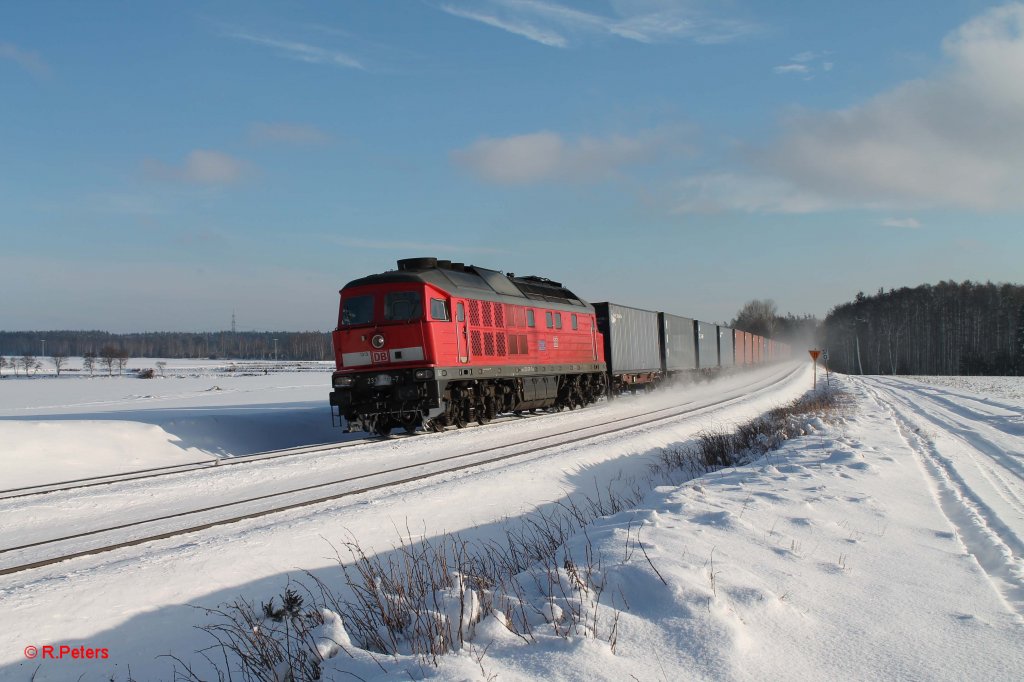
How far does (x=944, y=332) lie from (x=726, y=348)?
68.5 metres

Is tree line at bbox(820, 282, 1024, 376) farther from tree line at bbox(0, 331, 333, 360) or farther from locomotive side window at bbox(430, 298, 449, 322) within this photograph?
tree line at bbox(0, 331, 333, 360)

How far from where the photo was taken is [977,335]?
3526 inches

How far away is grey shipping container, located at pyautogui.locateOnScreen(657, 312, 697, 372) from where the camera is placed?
31.1 m

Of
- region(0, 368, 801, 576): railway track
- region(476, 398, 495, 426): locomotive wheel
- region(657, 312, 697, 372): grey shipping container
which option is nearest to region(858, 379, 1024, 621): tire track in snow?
region(0, 368, 801, 576): railway track

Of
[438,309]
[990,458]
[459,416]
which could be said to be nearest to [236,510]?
[438,309]

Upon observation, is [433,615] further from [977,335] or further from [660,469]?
[977,335]

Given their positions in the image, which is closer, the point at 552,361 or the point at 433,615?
the point at 433,615

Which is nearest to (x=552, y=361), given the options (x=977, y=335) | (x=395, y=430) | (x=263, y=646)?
(x=395, y=430)

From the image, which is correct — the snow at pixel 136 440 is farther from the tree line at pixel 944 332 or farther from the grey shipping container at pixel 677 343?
the tree line at pixel 944 332

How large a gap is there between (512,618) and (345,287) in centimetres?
1281

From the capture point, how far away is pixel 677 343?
108 ft

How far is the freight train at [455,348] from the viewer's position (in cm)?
1482

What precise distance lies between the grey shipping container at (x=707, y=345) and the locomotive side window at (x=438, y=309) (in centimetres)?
2414

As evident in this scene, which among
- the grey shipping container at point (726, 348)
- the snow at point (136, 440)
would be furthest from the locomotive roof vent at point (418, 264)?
the grey shipping container at point (726, 348)
